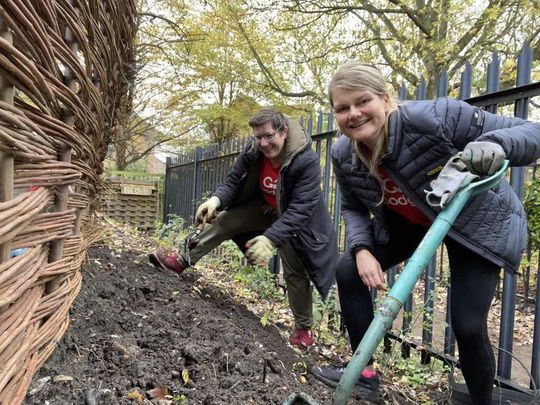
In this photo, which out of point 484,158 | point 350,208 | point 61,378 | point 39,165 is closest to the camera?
point 39,165

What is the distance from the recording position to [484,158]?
1608 millimetres

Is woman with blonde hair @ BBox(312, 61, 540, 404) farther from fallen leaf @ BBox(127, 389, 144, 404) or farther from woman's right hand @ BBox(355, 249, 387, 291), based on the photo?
fallen leaf @ BBox(127, 389, 144, 404)

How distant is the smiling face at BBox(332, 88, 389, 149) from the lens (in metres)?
2.02

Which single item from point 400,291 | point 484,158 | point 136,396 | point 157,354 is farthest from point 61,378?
point 484,158

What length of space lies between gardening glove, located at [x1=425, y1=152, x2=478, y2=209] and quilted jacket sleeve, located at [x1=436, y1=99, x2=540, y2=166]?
17cm

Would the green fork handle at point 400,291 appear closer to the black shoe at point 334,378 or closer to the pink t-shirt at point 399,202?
the pink t-shirt at point 399,202

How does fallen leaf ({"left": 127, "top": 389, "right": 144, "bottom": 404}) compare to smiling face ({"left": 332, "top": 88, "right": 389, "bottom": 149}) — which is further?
smiling face ({"left": 332, "top": 88, "right": 389, "bottom": 149})

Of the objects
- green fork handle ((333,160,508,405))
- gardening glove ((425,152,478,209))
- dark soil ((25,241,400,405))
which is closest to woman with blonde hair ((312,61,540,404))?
gardening glove ((425,152,478,209))

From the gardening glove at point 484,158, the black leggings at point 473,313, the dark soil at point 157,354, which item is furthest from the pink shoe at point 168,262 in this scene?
the gardening glove at point 484,158

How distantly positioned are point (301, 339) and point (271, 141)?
153 cm

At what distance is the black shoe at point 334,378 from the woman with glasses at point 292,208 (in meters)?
0.61

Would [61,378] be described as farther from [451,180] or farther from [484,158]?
[484,158]

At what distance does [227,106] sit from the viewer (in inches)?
524

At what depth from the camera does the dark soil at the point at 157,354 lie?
5.19 ft
